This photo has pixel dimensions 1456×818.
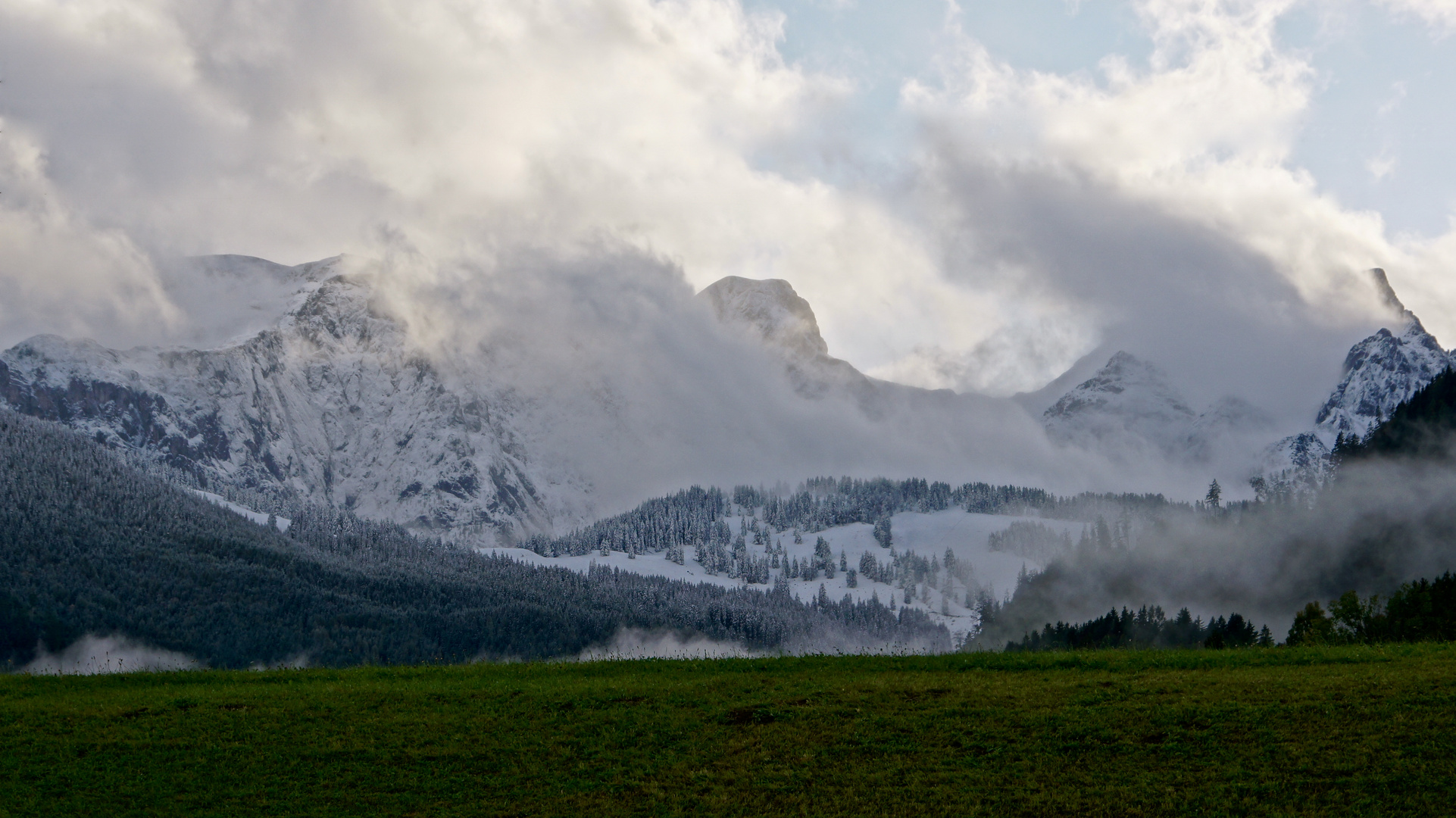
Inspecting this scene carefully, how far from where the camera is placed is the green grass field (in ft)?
84.0

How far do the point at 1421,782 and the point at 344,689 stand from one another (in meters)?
32.2

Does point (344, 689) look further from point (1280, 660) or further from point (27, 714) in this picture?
point (1280, 660)

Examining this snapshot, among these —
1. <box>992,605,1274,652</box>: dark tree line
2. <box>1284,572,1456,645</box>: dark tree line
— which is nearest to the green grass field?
<box>1284,572,1456,645</box>: dark tree line

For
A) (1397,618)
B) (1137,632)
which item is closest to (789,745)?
(1397,618)

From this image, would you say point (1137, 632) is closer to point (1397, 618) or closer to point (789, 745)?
point (1397, 618)

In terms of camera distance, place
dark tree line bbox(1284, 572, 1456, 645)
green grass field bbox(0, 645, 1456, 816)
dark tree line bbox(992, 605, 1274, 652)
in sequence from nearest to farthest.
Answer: green grass field bbox(0, 645, 1456, 816) < dark tree line bbox(1284, 572, 1456, 645) < dark tree line bbox(992, 605, 1274, 652)

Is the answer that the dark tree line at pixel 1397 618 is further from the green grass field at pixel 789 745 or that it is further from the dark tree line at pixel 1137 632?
the green grass field at pixel 789 745

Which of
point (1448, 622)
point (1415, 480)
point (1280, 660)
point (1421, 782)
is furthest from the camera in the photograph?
point (1415, 480)

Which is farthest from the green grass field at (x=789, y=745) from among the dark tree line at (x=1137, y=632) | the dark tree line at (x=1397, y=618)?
the dark tree line at (x=1137, y=632)

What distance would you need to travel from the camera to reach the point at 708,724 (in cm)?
3200

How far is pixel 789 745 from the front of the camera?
97.7 feet

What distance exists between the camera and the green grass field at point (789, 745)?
2559 cm

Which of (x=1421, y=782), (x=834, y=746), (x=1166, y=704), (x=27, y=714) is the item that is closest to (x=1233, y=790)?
(x=1421, y=782)

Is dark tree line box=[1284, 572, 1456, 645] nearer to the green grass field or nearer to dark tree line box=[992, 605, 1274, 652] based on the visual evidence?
dark tree line box=[992, 605, 1274, 652]
